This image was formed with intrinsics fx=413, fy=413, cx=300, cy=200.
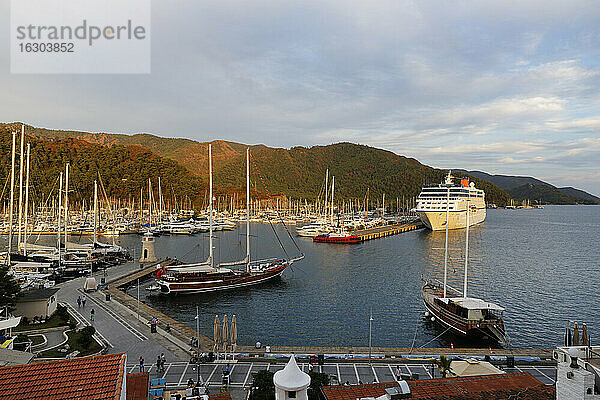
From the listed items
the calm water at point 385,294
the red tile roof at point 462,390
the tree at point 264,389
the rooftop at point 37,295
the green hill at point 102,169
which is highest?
the green hill at point 102,169

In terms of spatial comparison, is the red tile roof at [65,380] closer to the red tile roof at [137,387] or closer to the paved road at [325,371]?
the red tile roof at [137,387]

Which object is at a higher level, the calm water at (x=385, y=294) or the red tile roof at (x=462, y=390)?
the red tile roof at (x=462, y=390)

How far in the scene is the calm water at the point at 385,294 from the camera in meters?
27.5

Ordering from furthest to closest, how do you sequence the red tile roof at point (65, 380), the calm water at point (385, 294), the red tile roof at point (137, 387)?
the calm water at point (385, 294) → the red tile roof at point (137, 387) → the red tile roof at point (65, 380)

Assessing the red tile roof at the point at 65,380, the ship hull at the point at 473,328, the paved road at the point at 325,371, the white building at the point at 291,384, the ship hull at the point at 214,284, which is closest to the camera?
the white building at the point at 291,384

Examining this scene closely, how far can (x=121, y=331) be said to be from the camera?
22.4m

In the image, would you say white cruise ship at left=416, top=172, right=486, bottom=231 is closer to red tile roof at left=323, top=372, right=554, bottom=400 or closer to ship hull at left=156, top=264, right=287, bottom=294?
ship hull at left=156, top=264, right=287, bottom=294

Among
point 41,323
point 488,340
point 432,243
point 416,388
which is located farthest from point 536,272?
point 41,323

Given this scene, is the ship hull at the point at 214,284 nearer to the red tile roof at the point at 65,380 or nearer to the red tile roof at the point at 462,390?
the red tile roof at the point at 462,390

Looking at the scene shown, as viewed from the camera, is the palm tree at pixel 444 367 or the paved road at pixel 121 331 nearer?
the palm tree at pixel 444 367

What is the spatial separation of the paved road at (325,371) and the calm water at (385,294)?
7225 mm

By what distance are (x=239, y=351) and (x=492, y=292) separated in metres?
28.5

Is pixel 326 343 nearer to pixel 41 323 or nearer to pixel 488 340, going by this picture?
pixel 488 340

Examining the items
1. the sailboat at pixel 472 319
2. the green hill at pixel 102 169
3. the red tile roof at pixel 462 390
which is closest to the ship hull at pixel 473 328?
the sailboat at pixel 472 319
